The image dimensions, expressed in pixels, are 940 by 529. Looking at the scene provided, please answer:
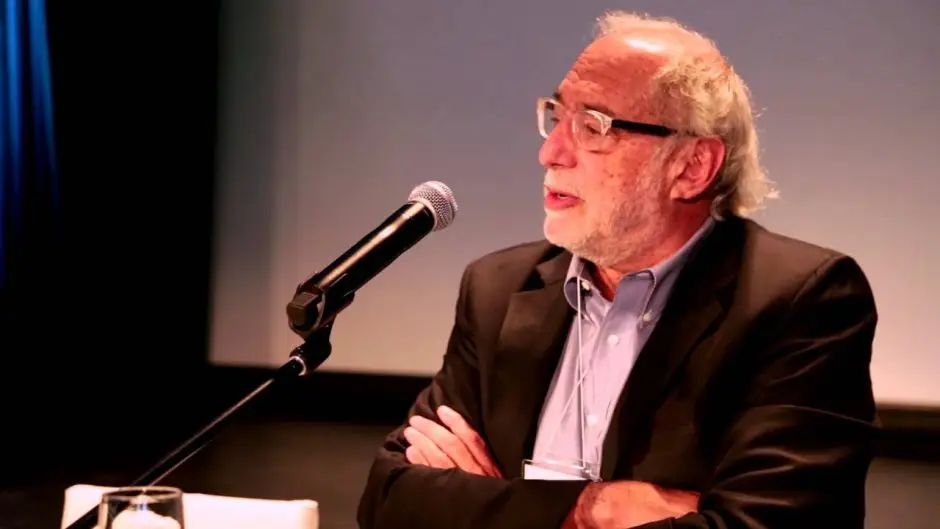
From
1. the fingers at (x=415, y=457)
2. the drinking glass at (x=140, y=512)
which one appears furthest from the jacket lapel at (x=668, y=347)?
the drinking glass at (x=140, y=512)

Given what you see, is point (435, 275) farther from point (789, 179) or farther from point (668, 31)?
point (668, 31)

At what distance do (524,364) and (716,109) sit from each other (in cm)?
61

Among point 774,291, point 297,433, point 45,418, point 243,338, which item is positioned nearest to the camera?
point 774,291

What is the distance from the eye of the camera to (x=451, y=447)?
Result: 209 centimetres

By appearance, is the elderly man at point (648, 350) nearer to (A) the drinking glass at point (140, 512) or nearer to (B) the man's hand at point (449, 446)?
(B) the man's hand at point (449, 446)

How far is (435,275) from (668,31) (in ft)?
13.3

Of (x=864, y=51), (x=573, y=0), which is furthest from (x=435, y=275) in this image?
(x=864, y=51)

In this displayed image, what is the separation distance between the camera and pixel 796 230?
570 cm

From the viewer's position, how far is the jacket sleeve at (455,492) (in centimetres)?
191

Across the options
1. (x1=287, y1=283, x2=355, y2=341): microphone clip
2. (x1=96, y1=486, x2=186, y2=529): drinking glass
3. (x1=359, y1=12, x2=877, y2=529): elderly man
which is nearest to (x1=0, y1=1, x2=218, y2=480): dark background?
(x1=359, y1=12, x2=877, y2=529): elderly man

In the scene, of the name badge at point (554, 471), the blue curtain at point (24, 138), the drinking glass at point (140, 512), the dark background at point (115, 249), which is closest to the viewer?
the drinking glass at point (140, 512)

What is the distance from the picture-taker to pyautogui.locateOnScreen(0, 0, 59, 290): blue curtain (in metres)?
5.19

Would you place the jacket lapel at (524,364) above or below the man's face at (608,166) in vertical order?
below

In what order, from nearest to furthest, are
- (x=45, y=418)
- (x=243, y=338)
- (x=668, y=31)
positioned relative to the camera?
(x=668, y=31) → (x=45, y=418) → (x=243, y=338)
